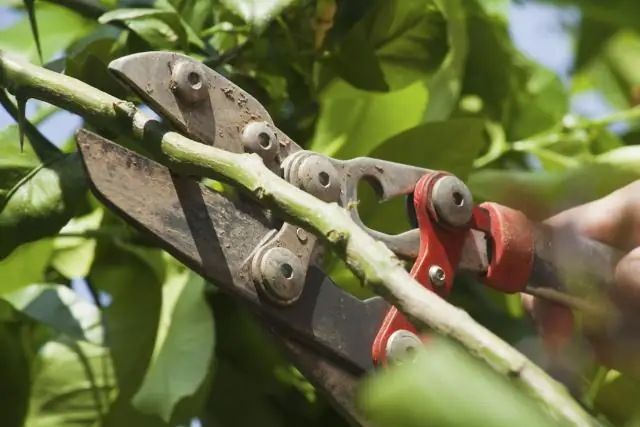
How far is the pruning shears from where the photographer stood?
276 mm

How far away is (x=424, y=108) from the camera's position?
49 centimetres

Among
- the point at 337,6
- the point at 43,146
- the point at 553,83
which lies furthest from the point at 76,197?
the point at 553,83

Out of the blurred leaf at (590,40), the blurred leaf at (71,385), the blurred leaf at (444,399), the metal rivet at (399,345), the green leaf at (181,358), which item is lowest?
the blurred leaf at (71,385)

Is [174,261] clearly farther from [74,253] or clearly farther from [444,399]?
[444,399]

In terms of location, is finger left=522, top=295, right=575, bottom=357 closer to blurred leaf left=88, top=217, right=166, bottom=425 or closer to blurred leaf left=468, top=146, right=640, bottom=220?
blurred leaf left=468, top=146, right=640, bottom=220

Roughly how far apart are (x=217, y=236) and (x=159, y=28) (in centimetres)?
12

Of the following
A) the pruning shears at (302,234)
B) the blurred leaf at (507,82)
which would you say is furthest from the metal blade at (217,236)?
the blurred leaf at (507,82)

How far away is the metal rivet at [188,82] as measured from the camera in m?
0.28

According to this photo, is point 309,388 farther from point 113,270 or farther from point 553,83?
point 553,83

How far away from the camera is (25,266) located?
40 cm

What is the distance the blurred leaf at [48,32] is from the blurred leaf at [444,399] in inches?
15.1

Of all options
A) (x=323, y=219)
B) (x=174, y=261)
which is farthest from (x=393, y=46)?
(x=323, y=219)

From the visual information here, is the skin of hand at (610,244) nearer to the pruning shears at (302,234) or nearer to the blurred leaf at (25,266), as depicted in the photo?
the pruning shears at (302,234)

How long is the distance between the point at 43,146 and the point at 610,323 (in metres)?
0.21
